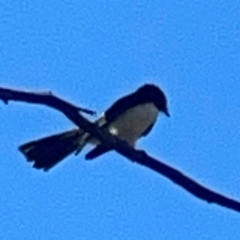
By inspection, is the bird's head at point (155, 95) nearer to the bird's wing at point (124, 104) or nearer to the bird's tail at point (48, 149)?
the bird's wing at point (124, 104)

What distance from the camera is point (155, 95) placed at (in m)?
7.82

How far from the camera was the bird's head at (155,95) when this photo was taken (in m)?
7.69

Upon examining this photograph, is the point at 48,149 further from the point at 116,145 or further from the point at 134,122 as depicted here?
the point at 134,122

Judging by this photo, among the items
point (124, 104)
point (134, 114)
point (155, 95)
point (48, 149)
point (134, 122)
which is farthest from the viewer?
point (155, 95)

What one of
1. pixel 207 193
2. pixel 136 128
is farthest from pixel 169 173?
pixel 136 128

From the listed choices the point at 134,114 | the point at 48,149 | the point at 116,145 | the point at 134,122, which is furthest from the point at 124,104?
the point at 116,145

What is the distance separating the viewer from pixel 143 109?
7523 mm

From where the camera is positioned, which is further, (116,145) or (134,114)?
(134,114)

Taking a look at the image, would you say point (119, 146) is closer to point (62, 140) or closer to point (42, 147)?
point (42, 147)

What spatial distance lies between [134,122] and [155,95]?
0.71 metres

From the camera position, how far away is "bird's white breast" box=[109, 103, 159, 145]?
6.93 m

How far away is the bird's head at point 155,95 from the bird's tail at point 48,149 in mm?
3758

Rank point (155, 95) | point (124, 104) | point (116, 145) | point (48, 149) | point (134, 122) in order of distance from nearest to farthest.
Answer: point (116, 145), point (48, 149), point (134, 122), point (124, 104), point (155, 95)

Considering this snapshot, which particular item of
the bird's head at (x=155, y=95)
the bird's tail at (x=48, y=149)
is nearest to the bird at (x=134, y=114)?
the bird's head at (x=155, y=95)
